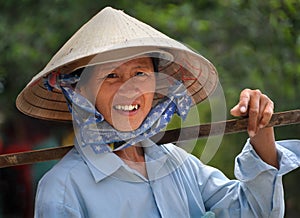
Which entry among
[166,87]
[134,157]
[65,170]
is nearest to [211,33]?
[166,87]

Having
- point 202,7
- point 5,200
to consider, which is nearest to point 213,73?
point 202,7

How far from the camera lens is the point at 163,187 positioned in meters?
1.83

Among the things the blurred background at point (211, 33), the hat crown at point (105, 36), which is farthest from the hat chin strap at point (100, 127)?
the blurred background at point (211, 33)

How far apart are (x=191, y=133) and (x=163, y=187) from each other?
14cm

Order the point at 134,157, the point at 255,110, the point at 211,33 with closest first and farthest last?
the point at 255,110 → the point at 134,157 → the point at 211,33

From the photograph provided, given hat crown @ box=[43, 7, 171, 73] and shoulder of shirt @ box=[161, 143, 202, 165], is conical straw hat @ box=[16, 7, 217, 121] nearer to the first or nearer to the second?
hat crown @ box=[43, 7, 171, 73]

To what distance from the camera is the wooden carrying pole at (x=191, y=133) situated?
1.78 meters

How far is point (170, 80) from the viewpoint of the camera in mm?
1969

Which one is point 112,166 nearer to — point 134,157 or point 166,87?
point 134,157

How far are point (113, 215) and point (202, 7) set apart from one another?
1989 millimetres

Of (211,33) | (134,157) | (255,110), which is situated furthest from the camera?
(211,33)

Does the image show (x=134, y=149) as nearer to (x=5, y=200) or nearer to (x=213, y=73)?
(x=213, y=73)

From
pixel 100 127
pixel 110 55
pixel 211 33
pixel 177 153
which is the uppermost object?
pixel 110 55

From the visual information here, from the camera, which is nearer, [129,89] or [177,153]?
[129,89]
